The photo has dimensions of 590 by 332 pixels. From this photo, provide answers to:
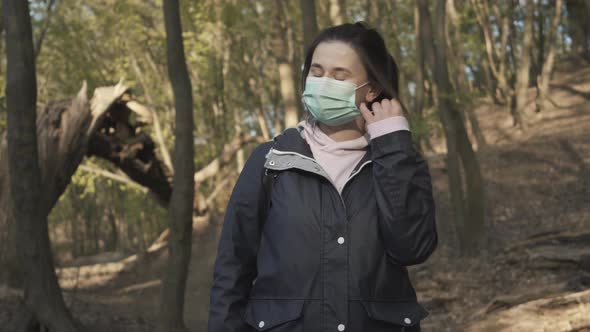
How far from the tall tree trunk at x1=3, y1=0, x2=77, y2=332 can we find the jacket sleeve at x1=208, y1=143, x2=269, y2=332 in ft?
18.3

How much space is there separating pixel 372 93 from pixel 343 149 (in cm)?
30

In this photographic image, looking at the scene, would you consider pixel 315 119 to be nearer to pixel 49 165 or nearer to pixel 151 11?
pixel 49 165

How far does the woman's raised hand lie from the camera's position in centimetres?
322

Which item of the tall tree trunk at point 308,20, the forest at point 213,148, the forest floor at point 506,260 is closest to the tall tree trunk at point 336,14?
the forest at point 213,148

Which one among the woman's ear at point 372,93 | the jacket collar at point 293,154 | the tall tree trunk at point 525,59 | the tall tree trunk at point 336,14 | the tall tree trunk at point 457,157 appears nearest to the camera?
the jacket collar at point 293,154

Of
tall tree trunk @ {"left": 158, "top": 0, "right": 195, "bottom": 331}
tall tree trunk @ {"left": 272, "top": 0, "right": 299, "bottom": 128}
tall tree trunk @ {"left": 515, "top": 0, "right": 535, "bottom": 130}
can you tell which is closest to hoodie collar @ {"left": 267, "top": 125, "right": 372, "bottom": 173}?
tall tree trunk @ {"left": 158, "top": 0, "right": 195, "bottom": 331}

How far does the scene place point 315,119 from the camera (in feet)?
11.1

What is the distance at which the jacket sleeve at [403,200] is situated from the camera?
9.84 feet

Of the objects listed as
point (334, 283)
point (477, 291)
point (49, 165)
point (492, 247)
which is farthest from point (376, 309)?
point (492, 247)

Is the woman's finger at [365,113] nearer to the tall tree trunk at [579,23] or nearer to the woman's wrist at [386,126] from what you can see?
Result: the woman's wrist at [386,126]

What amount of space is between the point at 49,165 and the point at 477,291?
22.6ft

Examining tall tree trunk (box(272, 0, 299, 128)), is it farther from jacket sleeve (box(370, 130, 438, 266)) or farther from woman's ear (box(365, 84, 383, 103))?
jacket sleeve (box(370, 130, 438, 266))

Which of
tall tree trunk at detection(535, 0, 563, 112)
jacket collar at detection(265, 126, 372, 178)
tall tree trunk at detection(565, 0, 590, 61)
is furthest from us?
tall tree trunk at detection(565, 0, 590, 61)

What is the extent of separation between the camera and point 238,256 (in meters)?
3.14
